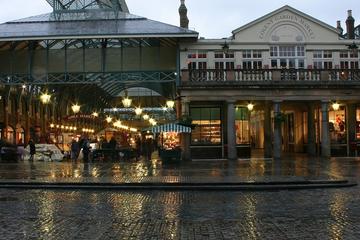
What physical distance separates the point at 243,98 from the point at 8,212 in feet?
79.9

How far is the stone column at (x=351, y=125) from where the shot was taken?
38500 millimetres

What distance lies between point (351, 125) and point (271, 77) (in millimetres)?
7036

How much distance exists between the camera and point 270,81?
35.9 m

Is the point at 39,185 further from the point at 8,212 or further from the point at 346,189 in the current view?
the point at 346,189

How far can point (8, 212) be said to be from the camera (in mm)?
13391

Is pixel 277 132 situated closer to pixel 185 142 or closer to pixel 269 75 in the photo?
pixel 269 75

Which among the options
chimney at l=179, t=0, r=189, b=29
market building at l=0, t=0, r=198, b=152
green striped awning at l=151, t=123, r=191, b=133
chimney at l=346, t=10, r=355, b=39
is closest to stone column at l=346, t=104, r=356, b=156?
chimney at l=346, t=10, r=355, b=39

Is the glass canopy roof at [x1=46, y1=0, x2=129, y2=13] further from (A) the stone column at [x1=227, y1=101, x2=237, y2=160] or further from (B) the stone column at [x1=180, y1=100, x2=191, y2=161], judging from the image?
Answer: (A) the stone column at [x1=227, y1=101, x2=237, y2=160]

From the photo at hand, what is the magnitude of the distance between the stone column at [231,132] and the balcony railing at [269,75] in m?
1.67

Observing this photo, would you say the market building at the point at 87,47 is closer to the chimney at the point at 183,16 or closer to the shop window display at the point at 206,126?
the shop window display at the point at 206,126

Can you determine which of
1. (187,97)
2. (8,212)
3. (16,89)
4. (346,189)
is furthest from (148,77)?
(8,212)

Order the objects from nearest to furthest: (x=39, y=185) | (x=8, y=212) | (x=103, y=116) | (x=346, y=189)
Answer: (x=8, y=212), (x=346, y=189), (x=39, y=185), (x=103, y=116)

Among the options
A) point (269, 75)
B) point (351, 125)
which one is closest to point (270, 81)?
point (269, 75)

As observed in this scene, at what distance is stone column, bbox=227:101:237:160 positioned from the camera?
3572cm
